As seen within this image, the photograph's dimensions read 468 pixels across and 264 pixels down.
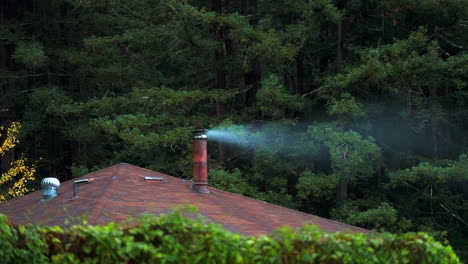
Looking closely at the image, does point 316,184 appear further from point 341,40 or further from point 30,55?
point 30,55

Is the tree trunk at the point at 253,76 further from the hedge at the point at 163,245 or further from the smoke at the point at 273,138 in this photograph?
the hedge at the point at 163,245

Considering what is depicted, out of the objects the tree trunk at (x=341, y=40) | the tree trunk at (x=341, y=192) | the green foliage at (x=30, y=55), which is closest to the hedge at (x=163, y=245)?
the tree trunk at (x=341, y=192)

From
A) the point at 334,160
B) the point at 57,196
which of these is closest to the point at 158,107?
the point at 334,160

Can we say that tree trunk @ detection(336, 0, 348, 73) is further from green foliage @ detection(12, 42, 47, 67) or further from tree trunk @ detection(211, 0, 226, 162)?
green foliage @ detection(12, 42, 47, 67)

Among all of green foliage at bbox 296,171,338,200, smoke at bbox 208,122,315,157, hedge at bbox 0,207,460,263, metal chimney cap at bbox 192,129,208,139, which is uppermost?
hedge at bbox 0,207,460,263

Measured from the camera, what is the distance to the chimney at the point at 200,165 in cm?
1155

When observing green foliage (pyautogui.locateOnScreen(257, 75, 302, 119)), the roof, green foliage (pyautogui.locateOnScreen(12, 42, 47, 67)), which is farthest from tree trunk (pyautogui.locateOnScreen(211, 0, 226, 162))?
the roof

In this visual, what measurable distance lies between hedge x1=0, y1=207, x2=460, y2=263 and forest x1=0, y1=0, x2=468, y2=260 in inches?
465

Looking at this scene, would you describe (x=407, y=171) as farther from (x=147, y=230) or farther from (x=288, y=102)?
(x=147, y=230)

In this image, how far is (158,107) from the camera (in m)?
19.9

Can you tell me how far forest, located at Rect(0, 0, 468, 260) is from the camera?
18.1m

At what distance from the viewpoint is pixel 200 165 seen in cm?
1172

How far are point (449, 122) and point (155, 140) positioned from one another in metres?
10.0

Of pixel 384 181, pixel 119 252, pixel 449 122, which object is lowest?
pixel 384 181
